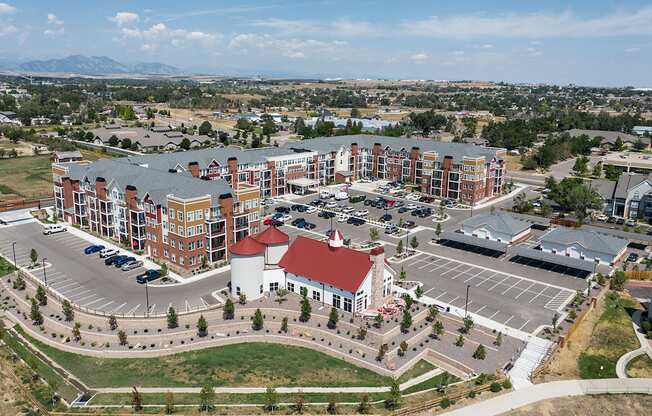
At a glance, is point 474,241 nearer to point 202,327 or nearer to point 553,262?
point 553,262

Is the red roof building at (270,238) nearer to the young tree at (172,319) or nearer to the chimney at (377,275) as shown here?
the chimney at (377,275)

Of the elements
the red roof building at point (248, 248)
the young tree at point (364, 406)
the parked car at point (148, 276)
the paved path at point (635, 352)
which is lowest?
the paved path at point (635, 352)

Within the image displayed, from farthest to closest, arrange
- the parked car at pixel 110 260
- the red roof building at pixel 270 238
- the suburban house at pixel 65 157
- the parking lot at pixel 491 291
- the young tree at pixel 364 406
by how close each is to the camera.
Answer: the suburban house at pixel 65 157
the parked car at pixel 110 260
the red roof building at pixel 270 238
the parking lot at pixel 491 291
the young tree at pixel 364 406

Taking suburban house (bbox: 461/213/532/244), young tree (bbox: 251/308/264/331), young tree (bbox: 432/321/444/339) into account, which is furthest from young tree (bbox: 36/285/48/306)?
suburban house (bbox: 461/213/532/244)

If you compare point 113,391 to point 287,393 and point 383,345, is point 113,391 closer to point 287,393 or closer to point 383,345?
point 287,393

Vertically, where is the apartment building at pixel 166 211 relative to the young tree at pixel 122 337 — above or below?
above

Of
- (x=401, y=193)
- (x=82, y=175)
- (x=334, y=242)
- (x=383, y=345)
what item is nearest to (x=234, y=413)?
(x=383, y=345)

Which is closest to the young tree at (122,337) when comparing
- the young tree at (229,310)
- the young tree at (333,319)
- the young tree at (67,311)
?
the young tree at (67,311)
